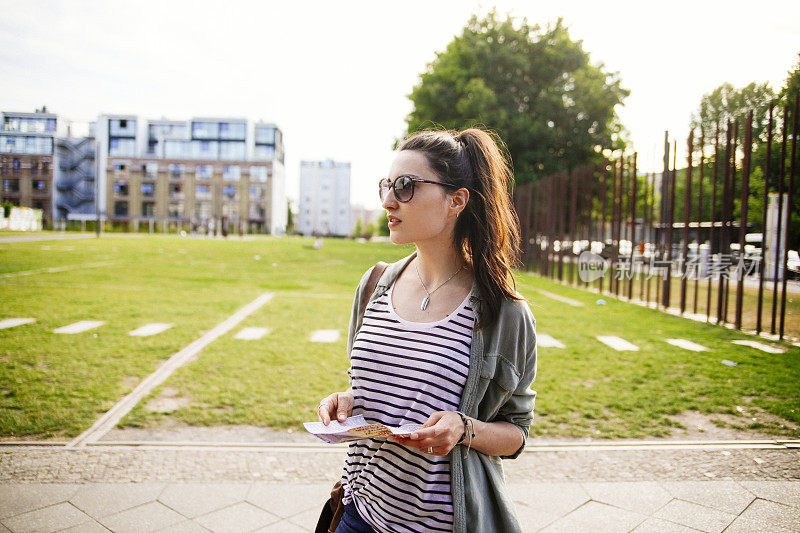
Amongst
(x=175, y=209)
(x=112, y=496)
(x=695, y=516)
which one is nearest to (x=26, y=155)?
(x=112, y=496)

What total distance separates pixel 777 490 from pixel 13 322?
31.4 ft

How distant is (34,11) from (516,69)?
2452 cm

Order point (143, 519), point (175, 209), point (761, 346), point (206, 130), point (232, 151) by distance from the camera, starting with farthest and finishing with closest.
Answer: point (232, 151)
point (206, 130)
point (175, 209)
point (761, 346)
point (143, 519)

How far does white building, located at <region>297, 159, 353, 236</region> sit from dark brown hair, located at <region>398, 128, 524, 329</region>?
144502 millimetres

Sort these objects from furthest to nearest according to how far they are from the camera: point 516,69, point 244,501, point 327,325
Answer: point 516,69
point 327,325
point 244,501

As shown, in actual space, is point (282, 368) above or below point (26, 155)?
below

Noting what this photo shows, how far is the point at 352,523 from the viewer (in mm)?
1869

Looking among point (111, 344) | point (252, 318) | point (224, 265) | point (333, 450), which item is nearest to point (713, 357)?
Answer: point (333, 450)

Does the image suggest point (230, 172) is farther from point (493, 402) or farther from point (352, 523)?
point (493, 402)

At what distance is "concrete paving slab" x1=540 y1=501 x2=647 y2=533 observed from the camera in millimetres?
3152

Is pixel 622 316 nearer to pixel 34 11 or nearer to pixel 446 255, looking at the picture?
pixel 446 255

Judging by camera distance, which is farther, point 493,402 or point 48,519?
point 48,519

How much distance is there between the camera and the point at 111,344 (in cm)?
730

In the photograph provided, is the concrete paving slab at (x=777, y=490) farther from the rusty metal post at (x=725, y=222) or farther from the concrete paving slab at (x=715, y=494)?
the rusty metal post at (x=725, y=222)
